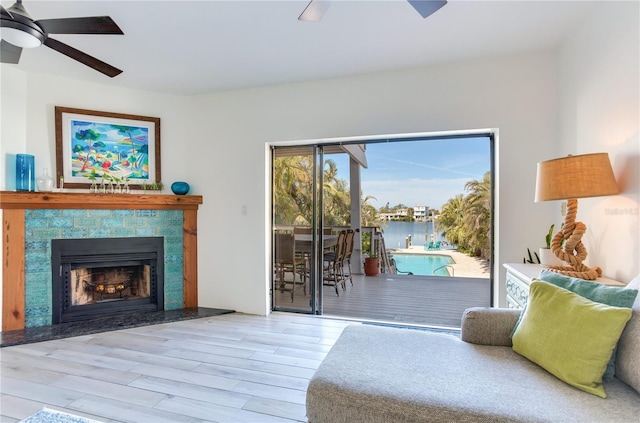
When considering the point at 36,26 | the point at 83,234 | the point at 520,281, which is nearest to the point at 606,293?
the point at 520,281

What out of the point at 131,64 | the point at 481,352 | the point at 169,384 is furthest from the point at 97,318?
the point at 481,352

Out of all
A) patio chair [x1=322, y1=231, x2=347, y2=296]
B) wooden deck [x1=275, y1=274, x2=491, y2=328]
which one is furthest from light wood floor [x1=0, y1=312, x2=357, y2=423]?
patio chair [x1=322, y1=231, x2=347, y2=296]

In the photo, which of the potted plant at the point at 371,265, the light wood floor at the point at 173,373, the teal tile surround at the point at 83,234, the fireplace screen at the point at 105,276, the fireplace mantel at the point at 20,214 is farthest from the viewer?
the potted plant at the point at 371,265

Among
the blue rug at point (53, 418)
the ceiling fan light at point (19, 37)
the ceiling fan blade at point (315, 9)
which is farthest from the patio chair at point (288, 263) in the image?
the ceiling fan light at point (19, 37)

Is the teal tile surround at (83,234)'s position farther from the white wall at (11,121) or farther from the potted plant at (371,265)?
the potted plant at (371,265)

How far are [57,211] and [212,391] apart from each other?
2.72 metres

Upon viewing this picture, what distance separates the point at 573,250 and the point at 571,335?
97 cm

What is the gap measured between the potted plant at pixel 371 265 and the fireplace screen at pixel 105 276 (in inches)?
102

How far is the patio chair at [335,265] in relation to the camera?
148 inches

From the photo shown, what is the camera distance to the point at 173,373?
7.52 feet

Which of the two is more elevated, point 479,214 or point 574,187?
point 574,187

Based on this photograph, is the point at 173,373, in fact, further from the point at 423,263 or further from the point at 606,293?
the point at 423,263

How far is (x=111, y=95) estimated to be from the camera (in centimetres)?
359

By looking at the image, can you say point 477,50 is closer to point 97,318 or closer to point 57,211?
point 57,211
